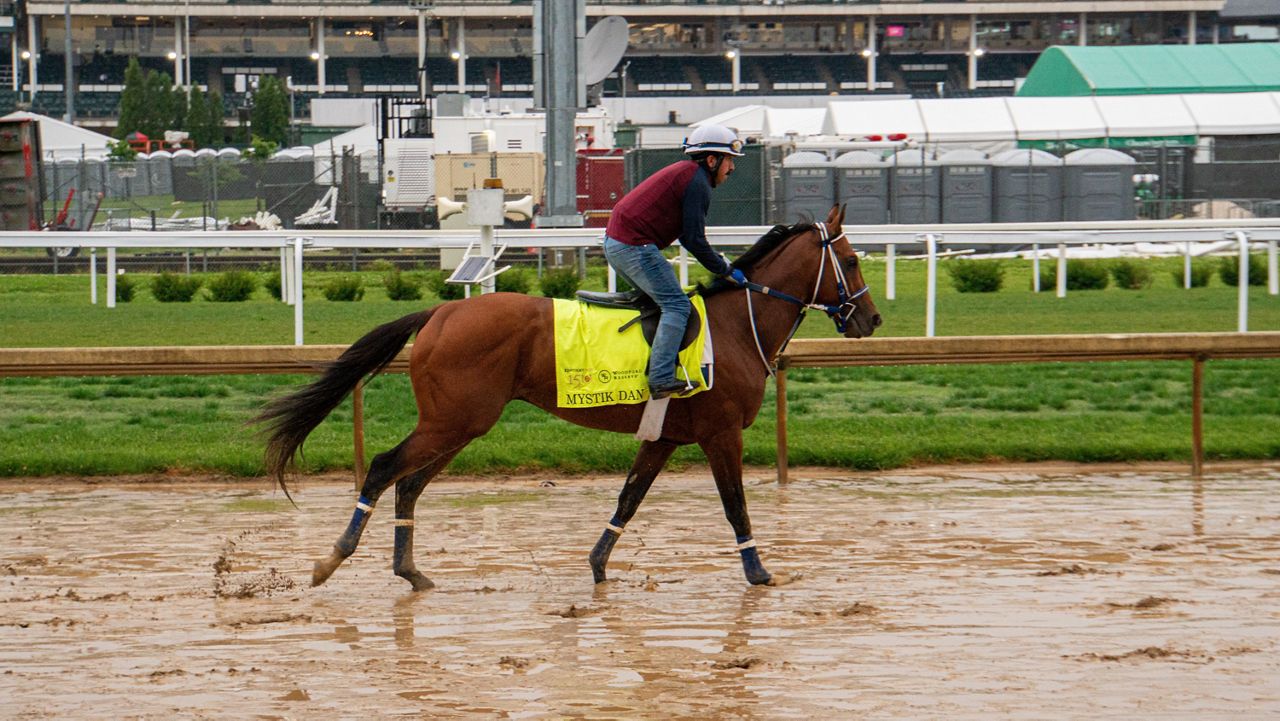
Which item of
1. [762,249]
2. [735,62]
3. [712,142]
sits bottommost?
[762,249]

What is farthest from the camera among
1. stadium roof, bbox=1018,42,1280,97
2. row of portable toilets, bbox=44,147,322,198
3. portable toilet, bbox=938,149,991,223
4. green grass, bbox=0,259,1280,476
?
stadium roof, bbox=1018,42,1280,97

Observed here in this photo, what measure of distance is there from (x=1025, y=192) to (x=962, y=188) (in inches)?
48.9

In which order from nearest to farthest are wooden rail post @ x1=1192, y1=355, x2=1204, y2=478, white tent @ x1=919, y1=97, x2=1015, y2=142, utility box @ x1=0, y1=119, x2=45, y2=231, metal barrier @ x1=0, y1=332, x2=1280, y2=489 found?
metal barrier @ x1=0, y1=332, x2=1280, y2=489 → wooden rail post @ x1=1192, y1=355, x2=1204, y2=478 → utility box @ x1=0, y1=119, x2=45, y2=231 → white tent @ x1=919, y1=97, x2=1015, y2=142

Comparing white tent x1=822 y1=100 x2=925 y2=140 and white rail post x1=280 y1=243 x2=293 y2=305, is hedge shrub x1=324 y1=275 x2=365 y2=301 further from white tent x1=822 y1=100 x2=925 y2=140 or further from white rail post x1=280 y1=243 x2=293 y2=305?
white tent x1=822 y1=100 x2=925 y2=140

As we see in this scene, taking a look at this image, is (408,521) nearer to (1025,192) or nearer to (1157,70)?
(1025,192)

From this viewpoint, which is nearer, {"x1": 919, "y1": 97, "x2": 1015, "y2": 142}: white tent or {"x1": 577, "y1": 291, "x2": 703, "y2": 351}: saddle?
{"x1": 577, "y1": 291, "x2": 703, "y2": 351}: saddle

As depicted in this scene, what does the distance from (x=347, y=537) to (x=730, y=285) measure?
2.06m

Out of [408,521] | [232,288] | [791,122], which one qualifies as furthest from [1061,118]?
[408,521]

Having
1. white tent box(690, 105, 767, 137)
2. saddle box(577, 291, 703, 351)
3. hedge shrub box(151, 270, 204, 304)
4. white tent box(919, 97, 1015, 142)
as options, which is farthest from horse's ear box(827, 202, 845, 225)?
white tent box(690, 105, 767, 137)

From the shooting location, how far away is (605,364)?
6.86 m

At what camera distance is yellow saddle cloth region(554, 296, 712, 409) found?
6852 mm

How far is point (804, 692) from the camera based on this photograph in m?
5.16

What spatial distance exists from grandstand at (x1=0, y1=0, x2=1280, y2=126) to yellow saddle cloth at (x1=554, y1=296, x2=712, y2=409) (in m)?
54.8

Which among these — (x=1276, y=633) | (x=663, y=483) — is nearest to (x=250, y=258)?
(x=663, y=483)
